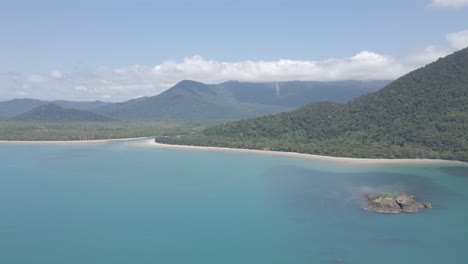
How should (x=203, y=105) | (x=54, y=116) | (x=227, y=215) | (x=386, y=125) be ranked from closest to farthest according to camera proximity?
(x=227, y=215)
(x=386, y=125)
(x=54, y=116)
(x=203, y=105)

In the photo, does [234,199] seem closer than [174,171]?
Yes

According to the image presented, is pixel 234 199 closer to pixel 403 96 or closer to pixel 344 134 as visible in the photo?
pixel 344 134

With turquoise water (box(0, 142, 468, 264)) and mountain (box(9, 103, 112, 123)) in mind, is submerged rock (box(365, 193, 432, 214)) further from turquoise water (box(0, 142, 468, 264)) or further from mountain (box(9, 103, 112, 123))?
mountain (box(9, 103, 112, 123))

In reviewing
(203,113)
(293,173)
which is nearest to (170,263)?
(293,173)

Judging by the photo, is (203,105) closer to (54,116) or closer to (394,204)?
(54,116)

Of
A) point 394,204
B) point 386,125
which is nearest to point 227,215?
point 394,204

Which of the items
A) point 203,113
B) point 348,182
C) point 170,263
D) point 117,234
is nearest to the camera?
point 170,263

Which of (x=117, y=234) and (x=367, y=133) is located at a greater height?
(x=367, y=133)
